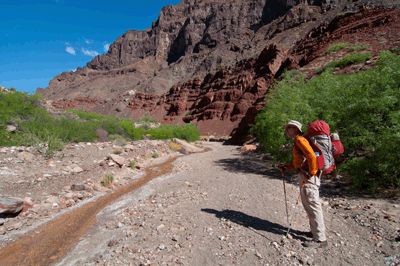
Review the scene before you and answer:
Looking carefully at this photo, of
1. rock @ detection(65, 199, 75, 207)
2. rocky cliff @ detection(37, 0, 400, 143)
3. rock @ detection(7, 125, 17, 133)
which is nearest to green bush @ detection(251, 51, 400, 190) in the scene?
rocky cliff @ detection(37, 0, 400, 143)

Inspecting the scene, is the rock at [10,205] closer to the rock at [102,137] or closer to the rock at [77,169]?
the rock at [77,169]

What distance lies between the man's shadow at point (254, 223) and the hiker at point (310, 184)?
29cm

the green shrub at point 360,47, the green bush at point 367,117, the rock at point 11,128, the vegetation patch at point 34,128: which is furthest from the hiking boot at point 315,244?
the green shrub at point 360,47

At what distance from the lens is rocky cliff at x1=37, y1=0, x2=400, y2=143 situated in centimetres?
3609

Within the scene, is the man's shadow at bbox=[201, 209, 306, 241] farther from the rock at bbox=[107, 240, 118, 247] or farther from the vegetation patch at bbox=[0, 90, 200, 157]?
the vegetation patch at bbox=[0, 90, 200, 157]

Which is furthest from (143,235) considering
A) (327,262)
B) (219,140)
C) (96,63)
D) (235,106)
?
(96,63)

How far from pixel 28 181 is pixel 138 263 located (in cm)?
547

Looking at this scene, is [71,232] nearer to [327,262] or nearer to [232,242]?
[232,242]

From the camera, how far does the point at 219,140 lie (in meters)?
33.0

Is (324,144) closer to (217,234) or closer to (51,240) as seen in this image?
(217,234)

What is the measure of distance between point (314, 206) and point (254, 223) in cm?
122

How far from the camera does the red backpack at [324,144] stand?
281cm

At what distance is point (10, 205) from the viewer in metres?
4.31

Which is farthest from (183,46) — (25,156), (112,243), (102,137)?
(112,243)
